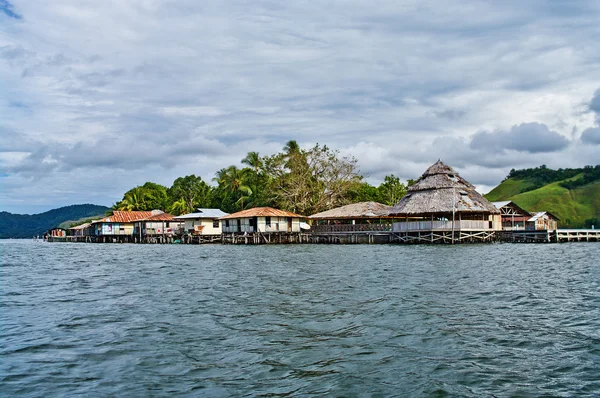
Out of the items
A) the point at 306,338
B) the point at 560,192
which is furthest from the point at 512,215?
the point at 306,338

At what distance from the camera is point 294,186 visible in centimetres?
6419

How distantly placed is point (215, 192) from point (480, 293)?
6810 cm

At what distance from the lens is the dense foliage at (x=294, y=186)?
63.5 m

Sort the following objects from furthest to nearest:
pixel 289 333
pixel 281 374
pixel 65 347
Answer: pixel 289 333 < pixel 65 347 < pixel 281 374

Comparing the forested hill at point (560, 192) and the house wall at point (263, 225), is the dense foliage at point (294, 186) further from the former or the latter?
the forested hill at point (560, 192)

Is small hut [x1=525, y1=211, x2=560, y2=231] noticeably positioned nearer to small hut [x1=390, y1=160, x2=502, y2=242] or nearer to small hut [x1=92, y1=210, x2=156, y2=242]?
small hut [x1=390, y1=160, x2=502, y2=242]

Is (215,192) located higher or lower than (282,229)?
higher

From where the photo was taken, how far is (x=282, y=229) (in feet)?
192

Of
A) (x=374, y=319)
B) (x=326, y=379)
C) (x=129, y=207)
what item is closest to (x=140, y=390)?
(x=326, y=379)

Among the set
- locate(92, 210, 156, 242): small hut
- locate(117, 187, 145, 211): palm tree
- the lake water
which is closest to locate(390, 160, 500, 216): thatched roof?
the lake water

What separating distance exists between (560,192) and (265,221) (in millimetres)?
73398

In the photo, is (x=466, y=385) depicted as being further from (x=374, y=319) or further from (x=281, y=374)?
(x=374, y=319)

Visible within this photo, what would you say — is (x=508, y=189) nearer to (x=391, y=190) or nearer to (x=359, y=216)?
(x=391, y=190)

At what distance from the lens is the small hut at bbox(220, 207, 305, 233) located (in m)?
57.6
